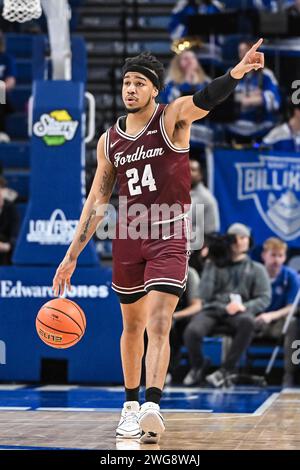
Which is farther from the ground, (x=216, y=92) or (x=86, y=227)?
(x=216, y=92)

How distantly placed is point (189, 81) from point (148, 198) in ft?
20.2

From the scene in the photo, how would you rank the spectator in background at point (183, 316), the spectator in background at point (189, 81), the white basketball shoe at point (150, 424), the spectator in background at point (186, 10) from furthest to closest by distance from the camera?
the spectator in background at point (186, 10)
the spectator in background at point (189, 81)
the spectator in background at point (183, 316)
the white basketball shoe at point (150, 424)

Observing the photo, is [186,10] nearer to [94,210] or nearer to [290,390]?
[290,390]

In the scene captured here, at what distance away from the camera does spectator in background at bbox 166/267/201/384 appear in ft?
33.5

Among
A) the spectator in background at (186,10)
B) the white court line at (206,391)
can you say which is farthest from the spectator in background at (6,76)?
the white court line at (206,391)

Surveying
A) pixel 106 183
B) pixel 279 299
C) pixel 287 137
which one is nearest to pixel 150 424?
pixel 106 183

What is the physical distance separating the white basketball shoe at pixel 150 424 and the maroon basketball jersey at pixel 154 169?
3.68 feet

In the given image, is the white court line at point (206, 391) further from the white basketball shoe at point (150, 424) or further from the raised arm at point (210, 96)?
the raised arm at point (210, 96)

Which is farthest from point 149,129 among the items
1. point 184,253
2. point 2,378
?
point 2,378

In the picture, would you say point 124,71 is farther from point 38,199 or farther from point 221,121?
point 221,121

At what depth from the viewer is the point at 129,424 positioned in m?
6.12

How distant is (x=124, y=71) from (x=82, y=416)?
2.44 m

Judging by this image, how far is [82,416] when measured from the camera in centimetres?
713

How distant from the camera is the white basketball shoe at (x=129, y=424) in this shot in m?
6.05
